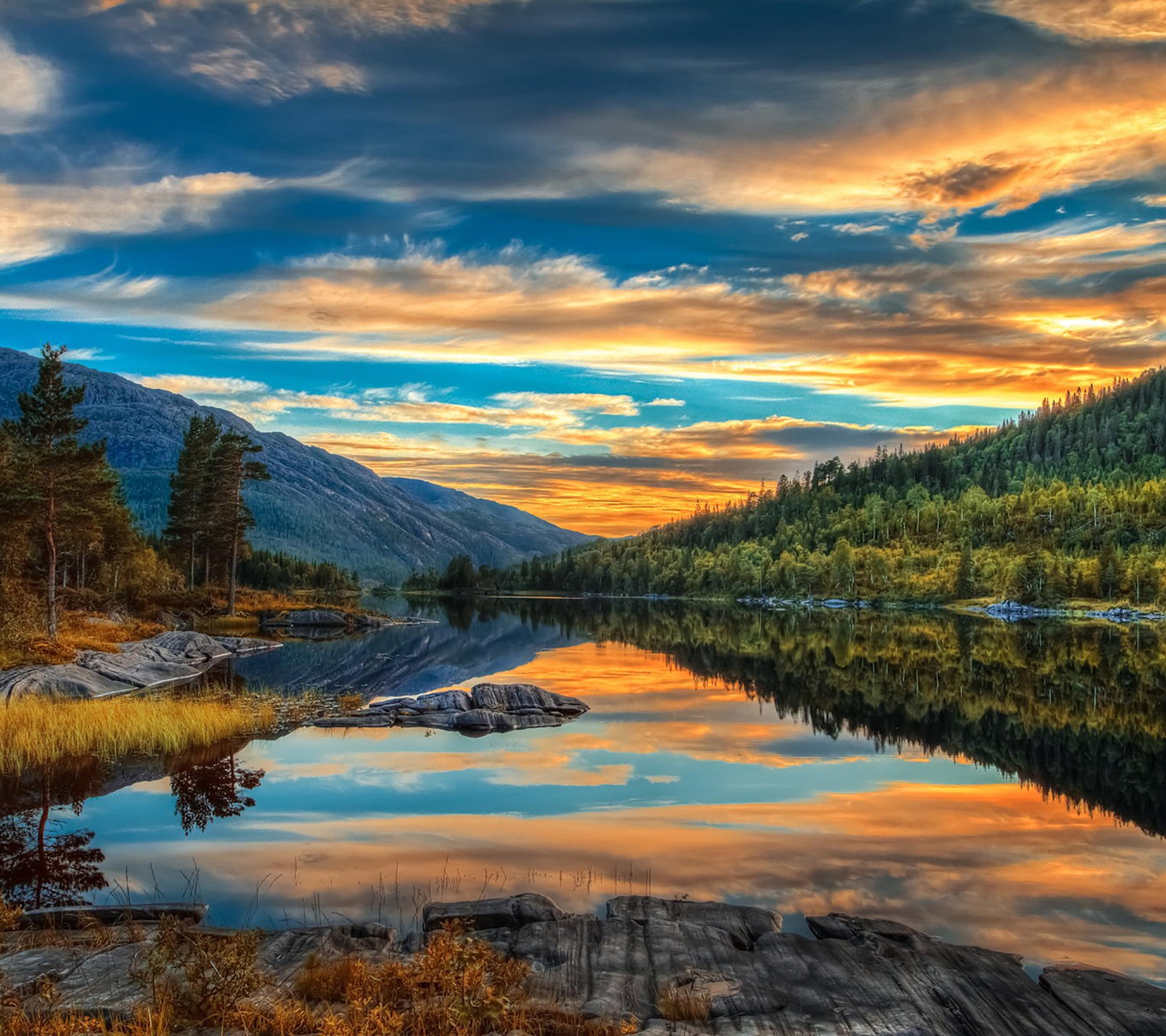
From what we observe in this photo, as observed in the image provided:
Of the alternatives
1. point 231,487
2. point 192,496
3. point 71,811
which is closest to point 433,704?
point 71,811

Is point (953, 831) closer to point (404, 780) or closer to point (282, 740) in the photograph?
point (404, 780)

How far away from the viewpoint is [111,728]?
1324 inches

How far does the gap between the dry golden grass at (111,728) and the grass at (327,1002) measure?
2225cm

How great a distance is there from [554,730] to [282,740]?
469 inches

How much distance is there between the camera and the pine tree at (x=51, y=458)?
57.1 metres

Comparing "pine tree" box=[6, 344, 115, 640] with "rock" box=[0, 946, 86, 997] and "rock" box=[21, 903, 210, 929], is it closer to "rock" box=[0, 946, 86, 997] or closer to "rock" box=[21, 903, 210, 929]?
"rock" box=[21, 903, 210, 929]

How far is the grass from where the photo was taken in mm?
10078

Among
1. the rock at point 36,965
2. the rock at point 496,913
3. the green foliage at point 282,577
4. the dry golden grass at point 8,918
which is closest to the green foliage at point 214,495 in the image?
the green foliage at point 282,577

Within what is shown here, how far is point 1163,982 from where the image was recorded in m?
14.5

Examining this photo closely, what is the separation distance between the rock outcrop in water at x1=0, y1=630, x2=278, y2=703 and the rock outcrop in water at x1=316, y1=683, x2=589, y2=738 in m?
13.5

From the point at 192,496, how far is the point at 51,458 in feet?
163

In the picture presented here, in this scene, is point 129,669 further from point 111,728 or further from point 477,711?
point 477,711

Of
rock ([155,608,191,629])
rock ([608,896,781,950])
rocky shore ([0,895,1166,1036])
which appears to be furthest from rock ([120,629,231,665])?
rock ([608,896,781,950])

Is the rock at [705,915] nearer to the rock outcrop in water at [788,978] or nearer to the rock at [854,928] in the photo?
the rock outcrop in water at [788,978]
